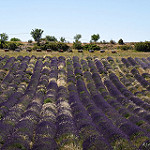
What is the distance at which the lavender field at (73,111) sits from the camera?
13.9 meters

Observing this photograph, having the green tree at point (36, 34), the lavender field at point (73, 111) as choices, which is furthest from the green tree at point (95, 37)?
the lavender field at point (73, 111)

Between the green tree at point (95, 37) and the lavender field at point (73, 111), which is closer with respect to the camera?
the lavender field at point (73, 111)

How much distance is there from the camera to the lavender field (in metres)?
13.9

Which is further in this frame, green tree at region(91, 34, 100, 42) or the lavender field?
green tree at region(91, 34, 100, 42)

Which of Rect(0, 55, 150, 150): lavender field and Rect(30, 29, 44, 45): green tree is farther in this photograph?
Rect(30, 29, 44, 45): green tree

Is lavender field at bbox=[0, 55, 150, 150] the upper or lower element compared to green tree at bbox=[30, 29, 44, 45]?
lower

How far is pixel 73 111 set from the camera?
68.7 feet

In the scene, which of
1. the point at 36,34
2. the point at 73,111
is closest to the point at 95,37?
the point at 36,34

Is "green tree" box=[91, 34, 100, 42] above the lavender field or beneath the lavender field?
above

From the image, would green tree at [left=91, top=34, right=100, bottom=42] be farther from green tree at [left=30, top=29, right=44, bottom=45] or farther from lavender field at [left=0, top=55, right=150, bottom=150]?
lavender field at [left=0, top=55, right=150, bottom=150]

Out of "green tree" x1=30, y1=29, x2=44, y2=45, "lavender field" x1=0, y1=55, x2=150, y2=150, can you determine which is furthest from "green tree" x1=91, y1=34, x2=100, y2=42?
"lavender field" x1=0, y1=55, x2=150, y2=150

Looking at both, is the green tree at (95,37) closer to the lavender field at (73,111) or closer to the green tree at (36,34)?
the green tree at (36,34)

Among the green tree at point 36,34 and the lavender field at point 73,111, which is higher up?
the green tree at point 36,34

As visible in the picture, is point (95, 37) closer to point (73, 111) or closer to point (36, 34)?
point (36, 34)
